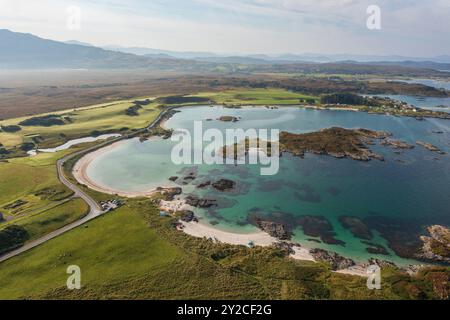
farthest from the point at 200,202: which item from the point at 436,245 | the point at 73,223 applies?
the point at 436,245

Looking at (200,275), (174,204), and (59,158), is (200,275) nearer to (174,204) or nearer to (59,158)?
(174,204)

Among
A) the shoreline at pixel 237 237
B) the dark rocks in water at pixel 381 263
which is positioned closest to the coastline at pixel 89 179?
the shoreline at pixel 237 237

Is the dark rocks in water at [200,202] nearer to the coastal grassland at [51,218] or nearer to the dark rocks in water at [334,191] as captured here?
the coastal grassland at [51,218]

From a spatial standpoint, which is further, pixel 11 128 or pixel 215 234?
pixel 11 128

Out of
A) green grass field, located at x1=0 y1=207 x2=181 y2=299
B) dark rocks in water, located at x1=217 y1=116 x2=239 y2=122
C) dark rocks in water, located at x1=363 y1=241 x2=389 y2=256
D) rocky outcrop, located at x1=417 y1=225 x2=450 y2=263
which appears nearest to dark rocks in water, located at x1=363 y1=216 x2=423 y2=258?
rocky outcrop, located at x1=417 y1=225 x2=450 y2=263

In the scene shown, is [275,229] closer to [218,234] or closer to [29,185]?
[218,234]

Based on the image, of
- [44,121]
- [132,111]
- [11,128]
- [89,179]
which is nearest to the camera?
[89,179]
